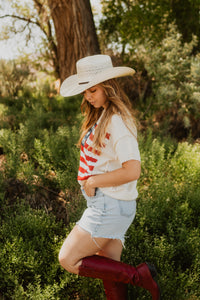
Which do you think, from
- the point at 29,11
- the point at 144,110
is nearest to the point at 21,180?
the point at 144,110

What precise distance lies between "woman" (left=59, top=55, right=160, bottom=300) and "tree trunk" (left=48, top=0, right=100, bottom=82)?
5006 millimetres

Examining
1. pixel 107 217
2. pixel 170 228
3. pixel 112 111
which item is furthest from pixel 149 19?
pixel 107 217

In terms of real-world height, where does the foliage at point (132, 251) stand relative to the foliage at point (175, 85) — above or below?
below

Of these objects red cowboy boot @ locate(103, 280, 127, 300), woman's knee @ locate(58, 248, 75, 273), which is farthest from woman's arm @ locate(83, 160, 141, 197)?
red cowboy boot @ locate(103, 280, 127, 300)

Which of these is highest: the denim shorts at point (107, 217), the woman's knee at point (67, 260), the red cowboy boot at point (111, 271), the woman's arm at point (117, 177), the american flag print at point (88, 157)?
the american flag print at point (88, 157)

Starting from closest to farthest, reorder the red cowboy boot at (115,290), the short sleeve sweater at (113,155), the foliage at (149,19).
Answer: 1. the short sleeve sweater at (113,155)
2. the red cowboy boot at (115,290)
3. the foliage at (149,19)

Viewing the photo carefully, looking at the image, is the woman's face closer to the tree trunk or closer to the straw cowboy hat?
the straw cowboy hat

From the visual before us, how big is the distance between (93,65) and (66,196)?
1940 mm

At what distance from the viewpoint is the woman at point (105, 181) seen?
166 cm

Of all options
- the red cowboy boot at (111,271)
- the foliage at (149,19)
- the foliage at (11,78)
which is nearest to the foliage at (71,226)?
the red cowboy boot at (111,271)

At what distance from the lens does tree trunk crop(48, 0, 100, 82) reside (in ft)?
20.5

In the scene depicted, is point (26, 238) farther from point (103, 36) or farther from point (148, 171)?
point (103, 36)

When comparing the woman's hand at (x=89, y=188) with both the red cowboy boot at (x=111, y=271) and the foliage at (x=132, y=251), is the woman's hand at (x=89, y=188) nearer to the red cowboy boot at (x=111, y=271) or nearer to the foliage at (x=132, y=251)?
the red cowboy boot at (x=111, y=271)

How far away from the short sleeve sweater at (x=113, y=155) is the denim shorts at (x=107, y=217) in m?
0.04
